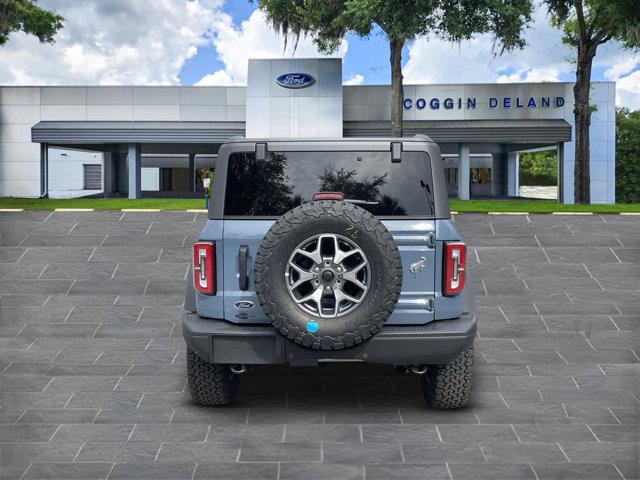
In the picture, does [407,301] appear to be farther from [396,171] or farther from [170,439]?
[170,439]

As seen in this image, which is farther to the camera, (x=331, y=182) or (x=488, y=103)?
(x=488, y=103)

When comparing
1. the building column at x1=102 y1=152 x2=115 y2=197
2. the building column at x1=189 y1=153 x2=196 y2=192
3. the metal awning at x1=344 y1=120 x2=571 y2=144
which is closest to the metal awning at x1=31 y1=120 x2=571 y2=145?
the metal awning at x1=344 y1=120 x2=571 y2=144

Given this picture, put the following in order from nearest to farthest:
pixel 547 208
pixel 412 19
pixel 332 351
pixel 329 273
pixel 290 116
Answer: pixel 329 273, pixel 332 351, pixel 547 208, pixel 412 19, pixel 290 116

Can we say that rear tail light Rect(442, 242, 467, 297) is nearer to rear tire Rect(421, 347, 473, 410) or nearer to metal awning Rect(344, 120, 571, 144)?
rear tire Rect(421, 347, 473, 410)

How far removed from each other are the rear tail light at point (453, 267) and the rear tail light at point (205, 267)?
1.78m

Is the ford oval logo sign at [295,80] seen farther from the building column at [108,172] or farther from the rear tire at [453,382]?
the rear tire at [453,382]

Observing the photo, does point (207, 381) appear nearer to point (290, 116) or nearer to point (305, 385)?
point (305, 385)

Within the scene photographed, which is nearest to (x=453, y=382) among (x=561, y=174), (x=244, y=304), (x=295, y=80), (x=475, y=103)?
(x=244, y=304)

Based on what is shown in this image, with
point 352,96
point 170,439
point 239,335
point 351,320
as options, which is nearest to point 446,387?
point 351,320

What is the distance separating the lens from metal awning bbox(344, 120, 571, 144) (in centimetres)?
3666

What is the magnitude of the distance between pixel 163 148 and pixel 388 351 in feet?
139

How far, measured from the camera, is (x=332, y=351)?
6.02 m

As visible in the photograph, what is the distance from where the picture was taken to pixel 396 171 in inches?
248

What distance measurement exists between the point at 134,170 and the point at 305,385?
110 feet
